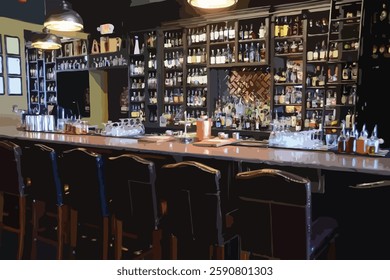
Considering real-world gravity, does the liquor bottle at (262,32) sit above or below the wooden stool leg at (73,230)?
above

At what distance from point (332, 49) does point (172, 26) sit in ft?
8.64

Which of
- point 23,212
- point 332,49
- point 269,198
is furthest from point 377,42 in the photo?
point 23,212

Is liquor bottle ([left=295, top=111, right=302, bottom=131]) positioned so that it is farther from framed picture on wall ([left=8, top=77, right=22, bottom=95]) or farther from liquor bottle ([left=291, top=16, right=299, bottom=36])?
framed picture on wall ([left=8, top=77, right=22, bottom=95])

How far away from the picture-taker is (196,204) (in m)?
2.15

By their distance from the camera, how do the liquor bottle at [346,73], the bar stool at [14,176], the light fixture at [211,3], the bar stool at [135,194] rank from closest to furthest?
the bar stool at [135,194] < the bar stool at [14,176] < the light fixture at [211,3] < the liquor bottle at [346,73]

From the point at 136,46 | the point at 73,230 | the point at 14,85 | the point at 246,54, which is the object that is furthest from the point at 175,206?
the point at 14,85

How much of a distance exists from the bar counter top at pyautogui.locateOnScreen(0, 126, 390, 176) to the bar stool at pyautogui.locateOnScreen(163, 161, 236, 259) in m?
0.52

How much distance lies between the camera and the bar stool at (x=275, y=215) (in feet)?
5.98

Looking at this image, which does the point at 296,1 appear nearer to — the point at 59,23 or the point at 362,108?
the point at 362,108

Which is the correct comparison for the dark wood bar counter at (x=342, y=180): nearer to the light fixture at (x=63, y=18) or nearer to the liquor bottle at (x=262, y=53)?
the light fixture at (x=63, y=18)

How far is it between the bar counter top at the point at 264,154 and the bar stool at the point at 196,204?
52 cm

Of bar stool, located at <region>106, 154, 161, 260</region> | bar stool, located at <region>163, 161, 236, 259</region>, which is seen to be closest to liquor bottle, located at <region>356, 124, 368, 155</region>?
bar stool, located at <region>163, 161, 236, 259</region>

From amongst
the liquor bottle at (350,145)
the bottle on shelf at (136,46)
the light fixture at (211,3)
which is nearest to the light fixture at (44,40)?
the bottle on shelf at (136,46)

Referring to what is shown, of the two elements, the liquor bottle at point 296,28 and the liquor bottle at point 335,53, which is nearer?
the liquor bottle at point 335,53
